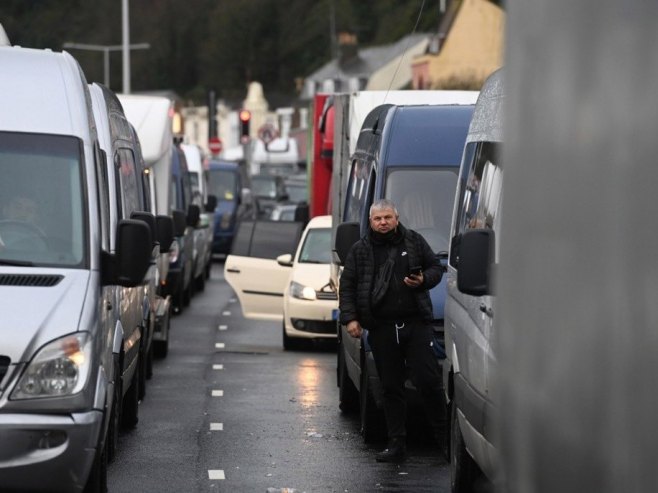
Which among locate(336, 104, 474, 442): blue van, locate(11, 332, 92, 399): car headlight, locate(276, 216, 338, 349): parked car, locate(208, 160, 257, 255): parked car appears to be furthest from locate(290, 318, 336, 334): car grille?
locate(208, 160, 257, 255): parked car

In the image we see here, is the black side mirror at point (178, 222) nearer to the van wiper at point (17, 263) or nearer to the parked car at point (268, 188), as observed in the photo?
the van wiper at point (17, 263)

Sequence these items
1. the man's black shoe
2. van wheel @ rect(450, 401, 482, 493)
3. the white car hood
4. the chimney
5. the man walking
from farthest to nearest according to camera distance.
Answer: the chimney, the man's black shoe, the man walking, van wheel @ rect(450, 401, 482, 493), the white car hood

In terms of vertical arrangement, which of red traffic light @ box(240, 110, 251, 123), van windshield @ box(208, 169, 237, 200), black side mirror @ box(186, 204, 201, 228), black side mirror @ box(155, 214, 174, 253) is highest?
black side mirror @ box(155, 214, 174, 253)

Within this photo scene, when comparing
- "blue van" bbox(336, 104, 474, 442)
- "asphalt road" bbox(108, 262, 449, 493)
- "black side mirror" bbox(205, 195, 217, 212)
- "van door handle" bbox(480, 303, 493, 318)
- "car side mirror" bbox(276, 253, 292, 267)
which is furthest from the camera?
"black side mirror" bbox(205, 195, 217, 212)

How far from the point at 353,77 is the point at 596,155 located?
105 metres

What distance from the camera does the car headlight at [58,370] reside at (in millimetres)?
7891

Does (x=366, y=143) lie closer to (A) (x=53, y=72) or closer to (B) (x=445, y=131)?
(B) (x=445, y=131)

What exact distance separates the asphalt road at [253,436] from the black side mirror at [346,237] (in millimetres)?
1316

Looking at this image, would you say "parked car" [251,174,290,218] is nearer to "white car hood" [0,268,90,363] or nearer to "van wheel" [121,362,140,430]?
"van wheel" [121,362,140,430]

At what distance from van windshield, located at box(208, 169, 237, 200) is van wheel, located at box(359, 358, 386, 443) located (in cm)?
3240

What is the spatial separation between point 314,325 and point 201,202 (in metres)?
15.0

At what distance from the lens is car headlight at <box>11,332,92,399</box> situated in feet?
25.9

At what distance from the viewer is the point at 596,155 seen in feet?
11.0

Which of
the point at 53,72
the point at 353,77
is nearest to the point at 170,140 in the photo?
the point at 53,72
